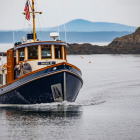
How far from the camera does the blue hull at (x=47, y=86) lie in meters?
15.9

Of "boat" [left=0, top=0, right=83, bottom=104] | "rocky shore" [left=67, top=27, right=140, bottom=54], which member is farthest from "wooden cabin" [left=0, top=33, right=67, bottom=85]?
"rocky shore" [left=67, top=27, right=140, bottom=54]

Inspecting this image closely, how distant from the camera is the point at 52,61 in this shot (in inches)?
679

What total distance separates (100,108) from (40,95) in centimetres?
315

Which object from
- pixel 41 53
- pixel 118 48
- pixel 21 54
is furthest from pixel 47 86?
pixel 118 48

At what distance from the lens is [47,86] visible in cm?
1622

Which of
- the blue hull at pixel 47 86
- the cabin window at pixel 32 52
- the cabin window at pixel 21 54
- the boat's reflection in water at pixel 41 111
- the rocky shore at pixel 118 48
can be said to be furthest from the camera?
the rocky shore at pixel 118 48

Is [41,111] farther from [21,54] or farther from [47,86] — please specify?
[21,54]

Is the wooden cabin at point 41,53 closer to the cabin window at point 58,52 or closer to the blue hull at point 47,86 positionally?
the cabin window at point 58,52

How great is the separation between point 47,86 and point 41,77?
1.97ft

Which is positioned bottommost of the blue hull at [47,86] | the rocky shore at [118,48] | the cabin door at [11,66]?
the blue hull at [47,86]

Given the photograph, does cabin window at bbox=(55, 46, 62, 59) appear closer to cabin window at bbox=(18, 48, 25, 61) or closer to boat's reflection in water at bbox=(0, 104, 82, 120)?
cabin window at bbox=(18, 48, 25, 61)

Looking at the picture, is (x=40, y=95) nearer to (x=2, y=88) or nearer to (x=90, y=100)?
(x=2, y=88)

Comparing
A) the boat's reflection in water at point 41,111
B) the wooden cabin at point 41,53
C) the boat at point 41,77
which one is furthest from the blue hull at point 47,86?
the wooden cabin at point 41,53

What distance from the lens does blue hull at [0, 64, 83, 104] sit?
52.3ft
